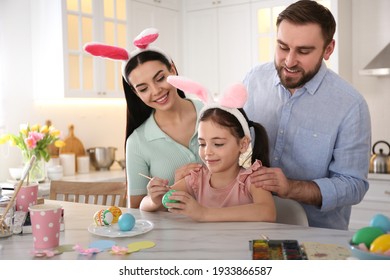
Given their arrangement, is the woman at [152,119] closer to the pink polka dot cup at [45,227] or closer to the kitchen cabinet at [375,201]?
the pink polka dot cup at [45,227]

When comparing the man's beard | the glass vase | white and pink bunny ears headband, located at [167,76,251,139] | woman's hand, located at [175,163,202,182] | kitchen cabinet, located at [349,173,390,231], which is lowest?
kitchen cabinet, located at [349,173,390,231]

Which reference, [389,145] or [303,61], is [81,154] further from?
[303,61]

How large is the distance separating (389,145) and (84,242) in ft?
10.8

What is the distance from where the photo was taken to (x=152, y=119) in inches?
79.5

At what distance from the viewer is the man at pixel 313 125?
183 centimetres

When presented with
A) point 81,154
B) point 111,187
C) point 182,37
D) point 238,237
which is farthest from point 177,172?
point 182,37

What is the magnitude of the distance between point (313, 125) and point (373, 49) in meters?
2.82

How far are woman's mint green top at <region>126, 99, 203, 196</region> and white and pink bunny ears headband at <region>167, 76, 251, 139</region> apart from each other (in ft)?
0.68

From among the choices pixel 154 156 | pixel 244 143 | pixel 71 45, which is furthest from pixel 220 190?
pixel 71 45

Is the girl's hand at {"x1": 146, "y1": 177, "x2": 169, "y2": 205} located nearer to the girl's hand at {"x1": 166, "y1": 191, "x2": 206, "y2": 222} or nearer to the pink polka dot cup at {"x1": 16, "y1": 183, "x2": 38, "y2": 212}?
the girl's hand at {"x1": 166, "y1": 191, "x2": 206, "y2": 222}

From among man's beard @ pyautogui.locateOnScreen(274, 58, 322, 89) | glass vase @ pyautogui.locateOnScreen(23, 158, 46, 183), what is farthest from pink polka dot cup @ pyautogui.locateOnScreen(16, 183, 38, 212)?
glass vase @ pyautogui.locateOnScreen(23, 158, 46, 183)

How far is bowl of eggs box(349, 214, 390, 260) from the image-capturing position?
0.99 m

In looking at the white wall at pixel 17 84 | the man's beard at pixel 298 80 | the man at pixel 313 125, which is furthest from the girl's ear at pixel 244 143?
the white wall at pixel 17 84

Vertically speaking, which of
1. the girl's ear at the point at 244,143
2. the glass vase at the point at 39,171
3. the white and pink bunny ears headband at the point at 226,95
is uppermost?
the white and pink bunny ears headband at the point at 226,95
